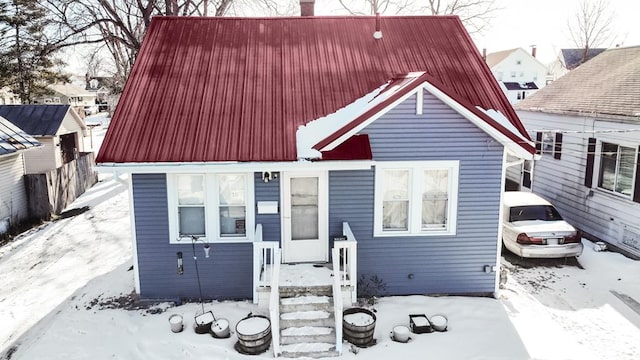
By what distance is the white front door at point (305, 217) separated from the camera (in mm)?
9555

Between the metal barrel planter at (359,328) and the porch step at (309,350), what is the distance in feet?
1.19

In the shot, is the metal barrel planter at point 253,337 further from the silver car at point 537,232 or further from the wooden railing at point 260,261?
the silver car at point 537,232

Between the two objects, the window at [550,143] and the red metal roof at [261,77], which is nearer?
the red metal roof at [261,77]

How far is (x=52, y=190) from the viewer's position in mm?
16734

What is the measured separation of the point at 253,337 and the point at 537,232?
7582 mm

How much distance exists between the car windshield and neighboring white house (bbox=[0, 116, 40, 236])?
590 inches

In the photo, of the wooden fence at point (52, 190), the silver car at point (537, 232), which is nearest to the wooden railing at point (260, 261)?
the silver car at point (537, 232)

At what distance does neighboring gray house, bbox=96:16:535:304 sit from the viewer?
895 centimetres

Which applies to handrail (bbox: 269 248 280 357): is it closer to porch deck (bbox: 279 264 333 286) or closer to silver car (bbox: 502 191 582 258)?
porch deck (bbox: 279 264 333 286)

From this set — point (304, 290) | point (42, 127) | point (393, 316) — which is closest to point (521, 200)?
point (393, 316)

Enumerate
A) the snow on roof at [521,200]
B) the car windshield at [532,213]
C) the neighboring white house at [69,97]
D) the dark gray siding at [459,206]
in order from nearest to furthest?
1. the dark gray siding at [459,206]
2. the car windshield at [532,213]
3. the snow on roof at [521,200]
4. the neighboring white house at [69,97]

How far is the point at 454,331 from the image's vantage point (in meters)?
8.46

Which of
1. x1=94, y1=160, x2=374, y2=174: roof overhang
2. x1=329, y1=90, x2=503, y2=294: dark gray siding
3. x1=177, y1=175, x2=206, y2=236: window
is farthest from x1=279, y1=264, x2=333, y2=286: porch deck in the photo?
x1=94, y1=160, x2=374, y2=174: roof overhang

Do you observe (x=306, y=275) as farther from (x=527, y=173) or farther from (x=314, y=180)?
(x=527, y=173)
